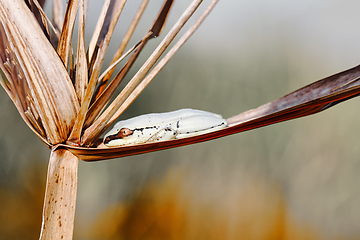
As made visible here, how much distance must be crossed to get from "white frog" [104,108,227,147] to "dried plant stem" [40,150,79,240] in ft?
0.21

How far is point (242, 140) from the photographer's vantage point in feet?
3.48

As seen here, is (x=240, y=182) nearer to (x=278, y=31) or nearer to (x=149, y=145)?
(x=278, y=31)

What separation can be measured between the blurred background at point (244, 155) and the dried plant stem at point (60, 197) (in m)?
0.63

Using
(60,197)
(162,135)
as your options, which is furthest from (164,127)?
(60,197)

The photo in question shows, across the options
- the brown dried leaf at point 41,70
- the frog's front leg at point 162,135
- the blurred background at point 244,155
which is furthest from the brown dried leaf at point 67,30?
the blurred background at point 244,155

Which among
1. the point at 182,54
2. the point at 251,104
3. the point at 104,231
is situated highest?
the point at 182,54

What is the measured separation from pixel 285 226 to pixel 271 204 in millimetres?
71

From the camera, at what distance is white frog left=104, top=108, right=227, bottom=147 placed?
44cm

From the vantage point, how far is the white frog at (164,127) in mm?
438

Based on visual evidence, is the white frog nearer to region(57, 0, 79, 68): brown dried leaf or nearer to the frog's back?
the frog's back

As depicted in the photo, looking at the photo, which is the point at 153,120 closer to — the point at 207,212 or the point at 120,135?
the point at 120,135

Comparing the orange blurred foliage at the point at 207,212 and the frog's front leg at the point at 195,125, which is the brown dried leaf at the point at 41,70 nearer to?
the frog's front leg at the point at 195,125

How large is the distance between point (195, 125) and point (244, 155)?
0.63 meters

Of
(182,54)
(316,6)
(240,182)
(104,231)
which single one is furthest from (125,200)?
(316,6)
